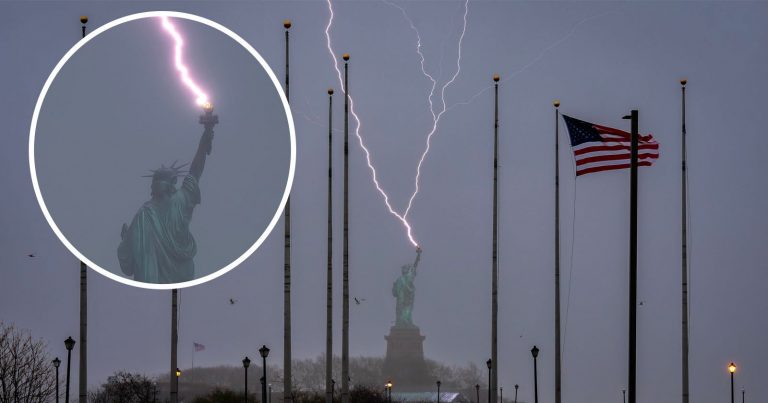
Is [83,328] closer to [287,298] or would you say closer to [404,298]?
[287,298]

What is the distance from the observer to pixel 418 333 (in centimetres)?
18475

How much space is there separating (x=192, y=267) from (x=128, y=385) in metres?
59.4

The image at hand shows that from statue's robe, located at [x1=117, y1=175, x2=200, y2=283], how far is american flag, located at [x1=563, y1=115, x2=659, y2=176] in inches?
549

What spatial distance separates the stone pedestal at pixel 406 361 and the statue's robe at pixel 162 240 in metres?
118

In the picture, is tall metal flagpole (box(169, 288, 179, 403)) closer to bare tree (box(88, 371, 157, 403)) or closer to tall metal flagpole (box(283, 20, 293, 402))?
tall metal flagpole (box(283, 20, 293, 402))

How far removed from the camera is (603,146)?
202ft

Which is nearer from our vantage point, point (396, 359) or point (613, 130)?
point (613, 130)

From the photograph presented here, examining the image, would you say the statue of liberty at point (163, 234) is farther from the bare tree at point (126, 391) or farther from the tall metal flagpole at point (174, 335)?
the bare tree at point (126, 391)

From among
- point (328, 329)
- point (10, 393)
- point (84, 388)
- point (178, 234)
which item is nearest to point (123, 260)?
point (178, 234)

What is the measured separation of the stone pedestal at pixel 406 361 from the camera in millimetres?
177375

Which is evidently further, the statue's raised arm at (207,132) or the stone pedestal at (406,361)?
the stone pedestal at (406,361)

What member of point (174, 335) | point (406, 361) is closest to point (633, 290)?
point (174, 335)

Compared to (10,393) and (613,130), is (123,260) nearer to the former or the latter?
(613,130)

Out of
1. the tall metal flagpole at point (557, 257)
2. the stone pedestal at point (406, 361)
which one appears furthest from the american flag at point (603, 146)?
the stone pedestal at point (406, 361)
